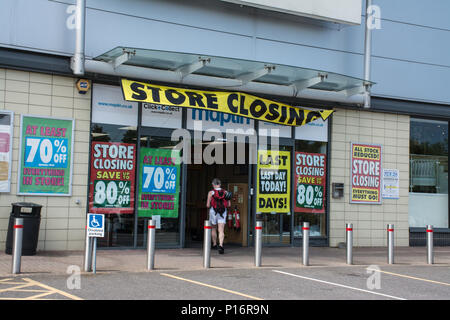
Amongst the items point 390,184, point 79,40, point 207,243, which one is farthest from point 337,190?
point 79,40

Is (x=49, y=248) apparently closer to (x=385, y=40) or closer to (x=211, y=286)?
(x=211, y=286)

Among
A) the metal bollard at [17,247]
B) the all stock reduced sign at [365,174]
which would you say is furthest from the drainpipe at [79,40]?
the all stock reduced sign at [365,174]

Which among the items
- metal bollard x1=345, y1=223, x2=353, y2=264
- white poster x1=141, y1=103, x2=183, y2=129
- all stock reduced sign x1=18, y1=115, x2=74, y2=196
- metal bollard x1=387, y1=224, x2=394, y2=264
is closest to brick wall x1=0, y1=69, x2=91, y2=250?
all stock reduced sign x1=18, y1=115, x2=74, y2=196

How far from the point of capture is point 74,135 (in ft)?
45.1

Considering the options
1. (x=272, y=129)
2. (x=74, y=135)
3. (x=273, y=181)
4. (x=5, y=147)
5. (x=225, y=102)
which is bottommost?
(x=273, y=181)

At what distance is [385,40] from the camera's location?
59.8ft

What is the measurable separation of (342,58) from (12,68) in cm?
959

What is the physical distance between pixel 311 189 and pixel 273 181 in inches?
52.4

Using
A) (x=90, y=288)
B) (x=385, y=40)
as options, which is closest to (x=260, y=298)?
(x=90, y=288)

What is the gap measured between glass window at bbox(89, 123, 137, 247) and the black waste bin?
1823 mm

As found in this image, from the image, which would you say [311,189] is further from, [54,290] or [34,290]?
[34,290]

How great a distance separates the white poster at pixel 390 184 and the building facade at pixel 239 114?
51mm

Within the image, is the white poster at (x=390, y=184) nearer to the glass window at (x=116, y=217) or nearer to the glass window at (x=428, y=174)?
the glass window at (x=428, y=174)
